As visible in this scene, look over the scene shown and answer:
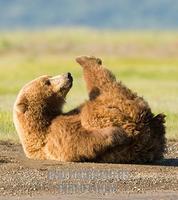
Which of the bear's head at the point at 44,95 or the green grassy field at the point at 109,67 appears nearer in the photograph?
the bear's head at the point at 44,95

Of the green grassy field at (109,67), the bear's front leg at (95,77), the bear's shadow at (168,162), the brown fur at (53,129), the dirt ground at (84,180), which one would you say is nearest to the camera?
the dirt ground at (84,180)

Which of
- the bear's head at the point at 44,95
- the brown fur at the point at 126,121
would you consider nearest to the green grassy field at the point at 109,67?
the bear's head at the point at 44,95

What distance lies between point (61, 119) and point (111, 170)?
3.92 ft

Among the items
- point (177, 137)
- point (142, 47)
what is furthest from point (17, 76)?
point (142, 47)

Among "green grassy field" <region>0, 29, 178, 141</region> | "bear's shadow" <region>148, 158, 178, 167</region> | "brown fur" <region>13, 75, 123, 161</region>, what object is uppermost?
"green grassy field" <region>0, 29, 178, 141</region>

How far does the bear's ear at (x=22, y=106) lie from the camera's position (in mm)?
11758

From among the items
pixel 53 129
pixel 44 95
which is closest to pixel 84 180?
pixel 53 129

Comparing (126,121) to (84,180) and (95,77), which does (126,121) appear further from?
(84,180)

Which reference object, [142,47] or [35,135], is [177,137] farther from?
[142,47]

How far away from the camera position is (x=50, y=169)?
10852 millimetres

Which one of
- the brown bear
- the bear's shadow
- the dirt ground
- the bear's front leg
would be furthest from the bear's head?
the bear's shadow

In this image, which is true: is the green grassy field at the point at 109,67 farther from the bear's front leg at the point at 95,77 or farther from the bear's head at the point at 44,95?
the bear's front leg at the point at 95,77

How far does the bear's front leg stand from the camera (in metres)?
11.7

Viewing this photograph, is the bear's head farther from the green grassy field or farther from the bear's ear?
the green grassy field
